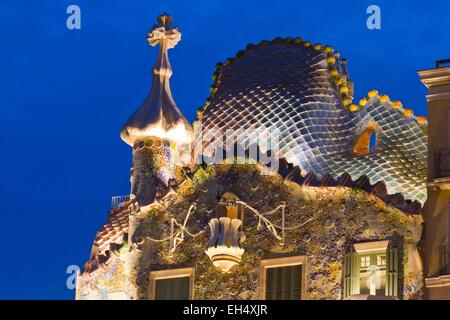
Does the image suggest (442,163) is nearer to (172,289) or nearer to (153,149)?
(172,289)

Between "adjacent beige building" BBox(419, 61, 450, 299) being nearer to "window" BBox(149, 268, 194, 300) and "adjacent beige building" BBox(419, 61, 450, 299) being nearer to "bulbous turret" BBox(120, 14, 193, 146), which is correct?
"window" BBox(149, 268, 194, 300)

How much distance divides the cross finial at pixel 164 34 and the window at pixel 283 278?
5.83 m

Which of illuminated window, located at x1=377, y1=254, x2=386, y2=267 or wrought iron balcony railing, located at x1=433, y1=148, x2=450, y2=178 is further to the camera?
illuminated window, located at x1=377, y1=254, x2=386, y2=267

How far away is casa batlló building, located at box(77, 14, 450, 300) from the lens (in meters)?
45.2

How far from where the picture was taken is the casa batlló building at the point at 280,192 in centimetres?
4516

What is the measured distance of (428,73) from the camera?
45.5m

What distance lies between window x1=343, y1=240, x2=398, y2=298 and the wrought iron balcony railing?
5.53 ft

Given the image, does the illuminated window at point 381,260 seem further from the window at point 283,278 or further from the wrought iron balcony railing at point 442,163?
the wrought iron balcony railing at point 442,163

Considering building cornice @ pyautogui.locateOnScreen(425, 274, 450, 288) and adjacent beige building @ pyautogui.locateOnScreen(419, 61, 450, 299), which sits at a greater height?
adjacent beige building @ pyautogui.locateOnScreen(419, 61, 450, 299)

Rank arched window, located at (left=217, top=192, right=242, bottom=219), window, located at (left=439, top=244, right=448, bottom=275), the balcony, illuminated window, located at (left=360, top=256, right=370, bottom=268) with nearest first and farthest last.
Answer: window, located at (left=439, top=244, right=448, bottom=275), the balcony, illuminated window, located at (left=360, top=256, right=370, bottom=268), arched window, located at (left=217, top=192, right=242, bottom=219)

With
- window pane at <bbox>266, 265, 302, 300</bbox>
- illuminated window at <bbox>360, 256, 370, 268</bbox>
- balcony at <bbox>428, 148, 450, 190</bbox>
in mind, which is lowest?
window pane at <bbox>266, 265, 302, 300</bbox>

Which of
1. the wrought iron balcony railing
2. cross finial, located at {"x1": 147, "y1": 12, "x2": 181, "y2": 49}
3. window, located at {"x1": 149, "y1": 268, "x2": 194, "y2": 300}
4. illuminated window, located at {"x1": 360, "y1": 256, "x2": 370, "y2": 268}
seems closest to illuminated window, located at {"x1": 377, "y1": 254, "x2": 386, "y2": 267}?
illuminated window, located at {"x1": 360, "y1": 256, "x2": 370, "y2": 268}
